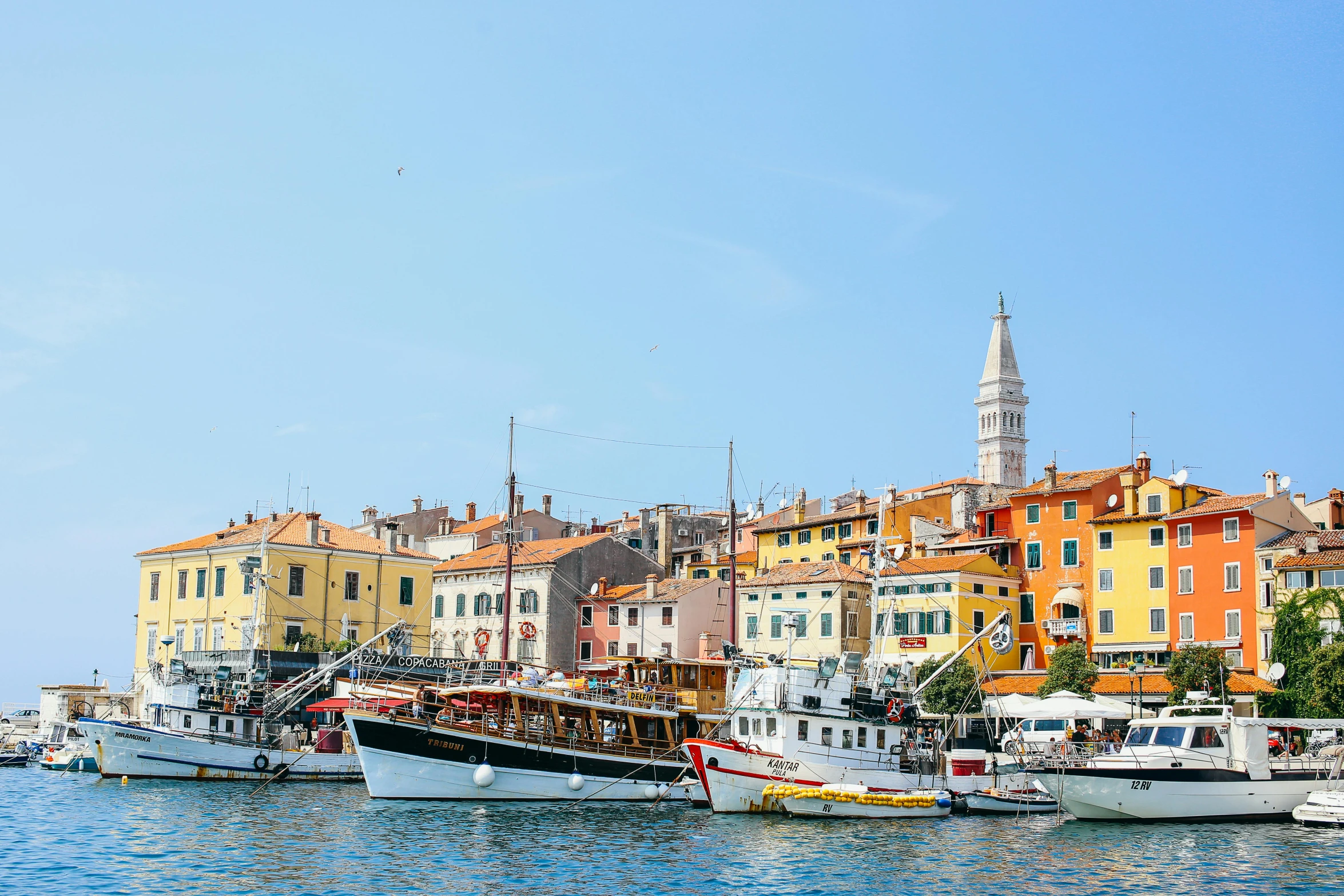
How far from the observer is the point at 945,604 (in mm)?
63625

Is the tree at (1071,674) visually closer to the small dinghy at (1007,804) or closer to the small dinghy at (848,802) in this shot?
the small dinghy at (1007,804)

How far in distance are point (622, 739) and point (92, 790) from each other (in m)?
17.5

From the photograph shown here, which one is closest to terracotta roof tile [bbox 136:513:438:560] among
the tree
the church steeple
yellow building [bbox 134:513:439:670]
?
yellow building [bbox 134:513:439:670]

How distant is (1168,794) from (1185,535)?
2452cm

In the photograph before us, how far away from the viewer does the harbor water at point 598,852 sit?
27859mm

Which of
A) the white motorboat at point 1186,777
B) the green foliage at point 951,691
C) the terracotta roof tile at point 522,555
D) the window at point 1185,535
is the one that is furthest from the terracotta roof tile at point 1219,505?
the terracotta roof tile at point 522,555

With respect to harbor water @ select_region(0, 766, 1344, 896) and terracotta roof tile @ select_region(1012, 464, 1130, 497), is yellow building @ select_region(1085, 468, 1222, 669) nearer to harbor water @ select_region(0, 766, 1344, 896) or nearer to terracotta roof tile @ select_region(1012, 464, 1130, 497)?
terracotta roof tile @ select_region(1012, 464, 1130, 497)

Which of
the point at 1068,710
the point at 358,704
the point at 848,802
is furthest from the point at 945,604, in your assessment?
the point at 358,704

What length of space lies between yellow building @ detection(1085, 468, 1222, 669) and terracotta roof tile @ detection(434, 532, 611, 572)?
1071 inches

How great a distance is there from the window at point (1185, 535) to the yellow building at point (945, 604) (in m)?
7.82

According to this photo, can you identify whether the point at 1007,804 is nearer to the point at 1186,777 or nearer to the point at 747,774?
the point at 1186,777

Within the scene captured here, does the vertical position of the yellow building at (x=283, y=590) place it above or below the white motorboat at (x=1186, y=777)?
above

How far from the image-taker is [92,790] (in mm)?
47500

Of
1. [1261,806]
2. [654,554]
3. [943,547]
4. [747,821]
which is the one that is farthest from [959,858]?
[654,554]
